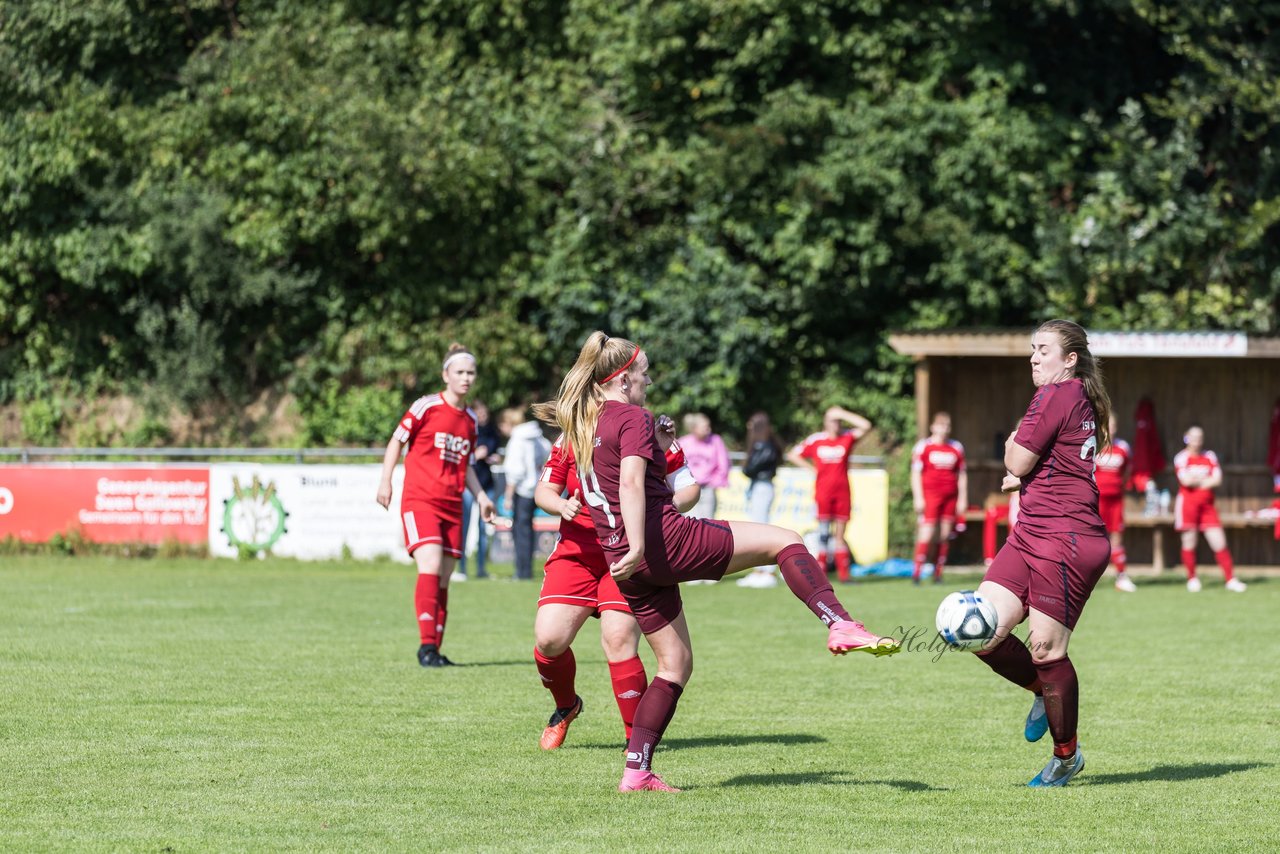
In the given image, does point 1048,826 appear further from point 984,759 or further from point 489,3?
point 489,3

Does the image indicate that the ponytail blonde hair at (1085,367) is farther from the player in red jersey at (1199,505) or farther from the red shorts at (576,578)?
the player in red jersey at (1199,505)

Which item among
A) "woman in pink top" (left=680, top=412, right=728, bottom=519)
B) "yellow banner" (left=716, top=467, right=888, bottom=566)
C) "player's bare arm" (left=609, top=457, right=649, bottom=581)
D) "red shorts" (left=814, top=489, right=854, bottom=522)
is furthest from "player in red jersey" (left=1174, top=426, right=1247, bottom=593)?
"player's bare arm" (left=609, top=457, right=649, bottom=581)

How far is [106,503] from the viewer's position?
21.1 meters

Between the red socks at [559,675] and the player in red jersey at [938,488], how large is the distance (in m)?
12.1

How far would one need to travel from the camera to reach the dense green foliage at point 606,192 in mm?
25812

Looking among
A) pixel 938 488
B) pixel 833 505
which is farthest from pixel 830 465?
pixel 938 488

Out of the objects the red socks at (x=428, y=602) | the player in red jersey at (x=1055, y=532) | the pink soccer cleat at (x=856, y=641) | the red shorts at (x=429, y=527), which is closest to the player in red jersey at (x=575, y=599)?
the pink soccer cleat at (x=856, y=641)

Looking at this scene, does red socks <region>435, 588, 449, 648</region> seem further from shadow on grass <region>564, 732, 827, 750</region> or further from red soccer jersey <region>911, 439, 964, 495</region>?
red soccer jersey <region>911, 439, 964, 495</region>

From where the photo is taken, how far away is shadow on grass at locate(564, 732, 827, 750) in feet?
25.2

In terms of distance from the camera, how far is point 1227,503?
2241cm

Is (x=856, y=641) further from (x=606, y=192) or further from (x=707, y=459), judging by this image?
(x=606, y=192)

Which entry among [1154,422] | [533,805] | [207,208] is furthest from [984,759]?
[207,208]

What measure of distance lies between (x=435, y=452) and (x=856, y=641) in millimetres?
5344

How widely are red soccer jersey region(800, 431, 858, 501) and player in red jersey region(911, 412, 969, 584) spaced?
90cm
